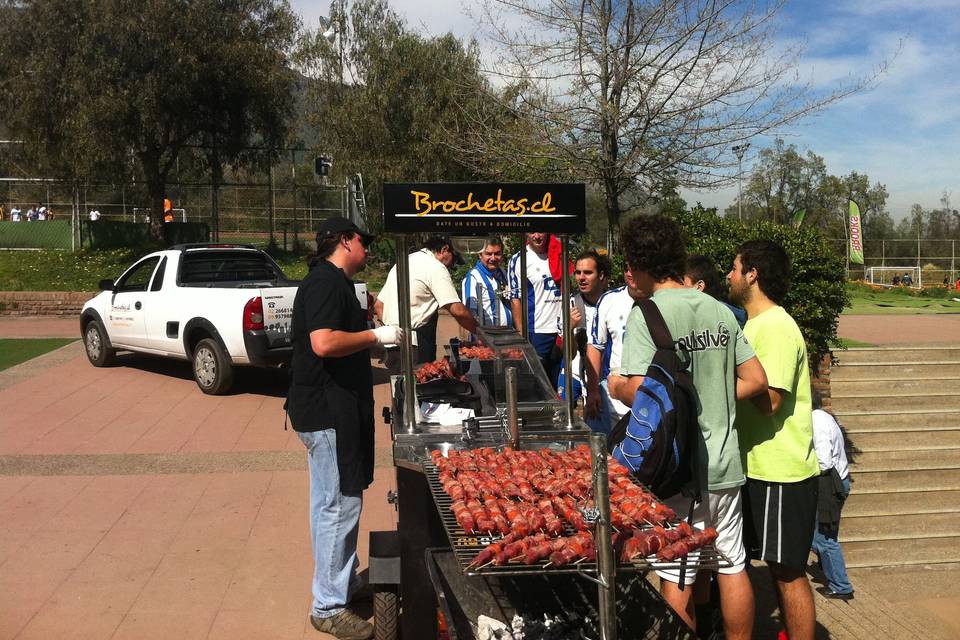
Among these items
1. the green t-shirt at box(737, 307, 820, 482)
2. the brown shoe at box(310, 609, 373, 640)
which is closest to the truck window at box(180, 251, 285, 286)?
the brown shoe at box(310, 609, 373, 640)

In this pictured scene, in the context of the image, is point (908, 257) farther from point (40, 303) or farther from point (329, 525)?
point (329, 525)

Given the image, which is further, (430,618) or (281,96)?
(281,96)

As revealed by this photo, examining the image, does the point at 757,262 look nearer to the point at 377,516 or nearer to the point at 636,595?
the point at 636,595

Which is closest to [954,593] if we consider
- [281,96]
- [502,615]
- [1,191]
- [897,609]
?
[897,609]

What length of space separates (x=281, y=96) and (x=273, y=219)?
14.9 feet

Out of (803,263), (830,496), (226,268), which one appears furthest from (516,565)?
(226,268)

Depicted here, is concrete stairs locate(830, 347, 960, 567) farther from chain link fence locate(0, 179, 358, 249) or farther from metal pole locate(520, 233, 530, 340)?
chain link fence locate(0, 179, 358, 249)

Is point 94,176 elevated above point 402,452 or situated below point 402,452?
above

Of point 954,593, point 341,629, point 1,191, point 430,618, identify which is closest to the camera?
point 430,618

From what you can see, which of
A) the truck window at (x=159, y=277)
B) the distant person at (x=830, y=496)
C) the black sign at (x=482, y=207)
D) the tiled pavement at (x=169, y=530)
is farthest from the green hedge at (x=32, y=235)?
the black sign at (x=482, y=207)

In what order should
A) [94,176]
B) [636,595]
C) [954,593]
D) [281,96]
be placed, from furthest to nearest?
[281,96] → [94,176] → [954,593] → [636,595]

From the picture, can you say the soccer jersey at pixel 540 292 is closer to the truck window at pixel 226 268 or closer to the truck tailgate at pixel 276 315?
the truck tailgate at pixel 276 315

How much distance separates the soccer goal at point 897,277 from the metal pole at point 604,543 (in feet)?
114

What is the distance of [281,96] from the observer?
26.2 meters
